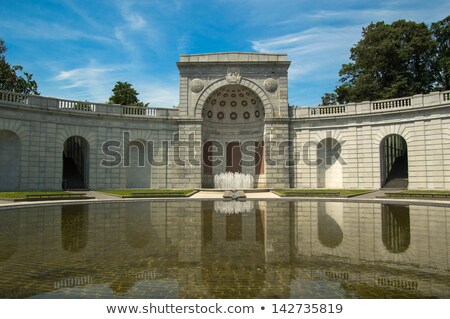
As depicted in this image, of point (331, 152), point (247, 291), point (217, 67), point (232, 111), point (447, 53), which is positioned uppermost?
point (447, 53)

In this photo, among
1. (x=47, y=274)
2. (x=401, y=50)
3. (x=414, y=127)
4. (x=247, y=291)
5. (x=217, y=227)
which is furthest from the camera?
(x=401, y=50)

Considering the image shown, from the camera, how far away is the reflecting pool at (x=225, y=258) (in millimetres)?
6770

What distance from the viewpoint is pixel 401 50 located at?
44.1 meters

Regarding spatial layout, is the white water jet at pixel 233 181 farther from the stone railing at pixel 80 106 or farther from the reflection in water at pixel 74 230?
the reflection in water at pixel 74 230

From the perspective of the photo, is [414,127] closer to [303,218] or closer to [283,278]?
[303,218]

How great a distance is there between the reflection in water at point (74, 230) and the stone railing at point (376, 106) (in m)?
30.5

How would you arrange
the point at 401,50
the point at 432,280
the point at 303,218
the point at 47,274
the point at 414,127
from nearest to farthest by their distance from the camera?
1. the point at 432,280
2. the point at 47,274
3. the point at 303,218
4. the point at 414,127
5. the point at 401,50

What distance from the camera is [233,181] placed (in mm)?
41969

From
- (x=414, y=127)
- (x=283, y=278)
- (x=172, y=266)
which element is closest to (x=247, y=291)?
(x=283, y=278)

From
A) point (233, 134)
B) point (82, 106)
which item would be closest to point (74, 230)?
point (82, 106)

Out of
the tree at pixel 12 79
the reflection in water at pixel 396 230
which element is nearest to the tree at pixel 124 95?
the tree at pixel 12 79

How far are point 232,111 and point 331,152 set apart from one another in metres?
14.3

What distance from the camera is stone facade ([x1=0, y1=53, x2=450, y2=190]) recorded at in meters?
34.3

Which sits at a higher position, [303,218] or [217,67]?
[217,67]
